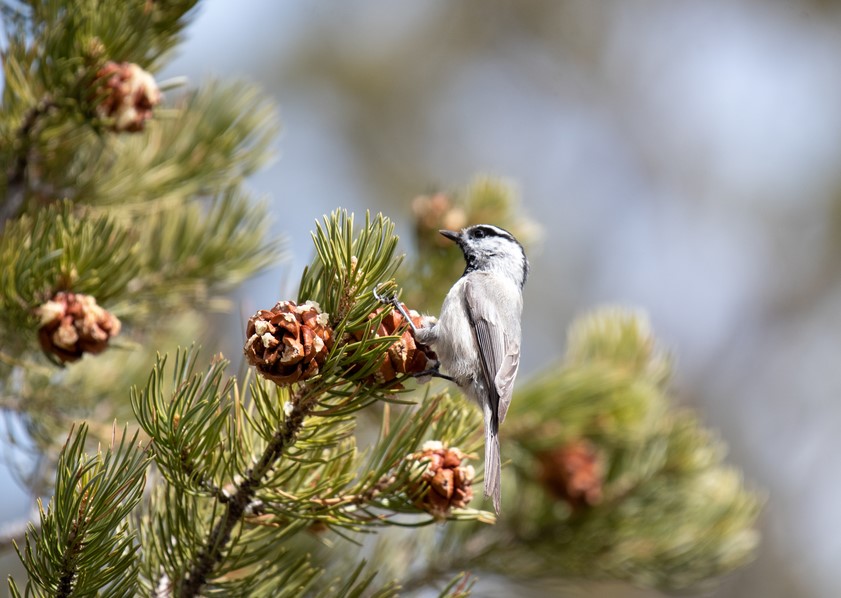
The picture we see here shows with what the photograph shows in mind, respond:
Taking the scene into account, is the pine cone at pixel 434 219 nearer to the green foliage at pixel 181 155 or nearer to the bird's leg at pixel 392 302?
the green foliage at pixel 181 155

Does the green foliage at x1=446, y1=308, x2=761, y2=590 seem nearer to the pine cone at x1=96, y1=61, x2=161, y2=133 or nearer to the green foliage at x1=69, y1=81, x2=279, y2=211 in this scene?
the green foliage at x1=69, y1=81, x2=279, y2=211

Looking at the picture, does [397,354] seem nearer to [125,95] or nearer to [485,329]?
[125,95]

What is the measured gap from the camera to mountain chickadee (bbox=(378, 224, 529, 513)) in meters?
2.37

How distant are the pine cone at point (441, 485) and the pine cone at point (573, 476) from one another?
44.8 inches

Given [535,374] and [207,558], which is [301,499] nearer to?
[207,558]

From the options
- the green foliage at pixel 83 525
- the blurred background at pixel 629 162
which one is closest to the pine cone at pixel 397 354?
the green foliage at pixel 83 525

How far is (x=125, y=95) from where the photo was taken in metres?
1.99

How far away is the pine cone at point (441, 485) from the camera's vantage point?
62.9 inches

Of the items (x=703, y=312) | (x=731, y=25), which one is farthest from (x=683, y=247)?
(x=731, y=25)

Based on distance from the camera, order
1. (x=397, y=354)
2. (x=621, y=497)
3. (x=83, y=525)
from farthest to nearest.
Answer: (x=621, y=497), (x=397, y=354), (x=83, y=525)

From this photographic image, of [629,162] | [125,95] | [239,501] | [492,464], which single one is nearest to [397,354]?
[239,501]

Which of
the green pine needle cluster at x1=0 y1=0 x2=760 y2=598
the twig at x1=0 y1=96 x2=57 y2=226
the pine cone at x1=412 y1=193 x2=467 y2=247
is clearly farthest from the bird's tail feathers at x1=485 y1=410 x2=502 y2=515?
the twig at x1=0 y1=96 x2=57 y2=226

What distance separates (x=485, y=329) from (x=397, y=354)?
47.3 inches

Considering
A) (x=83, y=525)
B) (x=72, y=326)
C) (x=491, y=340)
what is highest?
(x=491, y=340)
